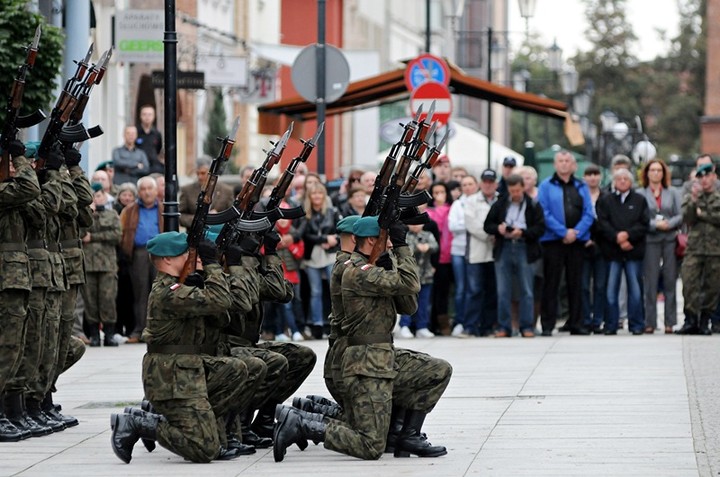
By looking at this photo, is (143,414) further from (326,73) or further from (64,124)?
(326,73)

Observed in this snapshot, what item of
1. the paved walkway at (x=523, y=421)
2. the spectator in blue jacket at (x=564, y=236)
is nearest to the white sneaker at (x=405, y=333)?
the spectator in blue jacket at (x=564, y=236)

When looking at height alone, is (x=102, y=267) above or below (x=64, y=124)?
below

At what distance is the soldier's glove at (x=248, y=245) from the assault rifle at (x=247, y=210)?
0.06 meters

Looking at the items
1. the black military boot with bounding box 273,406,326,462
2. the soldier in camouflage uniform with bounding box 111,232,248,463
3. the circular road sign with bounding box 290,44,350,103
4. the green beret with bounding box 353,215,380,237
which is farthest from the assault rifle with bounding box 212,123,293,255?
the circular road sign with bounding box 290,44,350,103

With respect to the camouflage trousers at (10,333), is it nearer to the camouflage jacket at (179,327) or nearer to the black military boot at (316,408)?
the camouflage jacket at (179,327)

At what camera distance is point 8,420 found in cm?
1200

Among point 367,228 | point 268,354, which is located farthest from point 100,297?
point 367,228

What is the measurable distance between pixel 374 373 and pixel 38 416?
2.75 metres

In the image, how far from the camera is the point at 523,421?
12477mm

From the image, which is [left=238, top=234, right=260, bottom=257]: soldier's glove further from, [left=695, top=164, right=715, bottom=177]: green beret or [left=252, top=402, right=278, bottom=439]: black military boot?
[left=695, top=164, right=715, bottom=177]: green beret

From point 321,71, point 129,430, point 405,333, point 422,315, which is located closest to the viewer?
point 129,430

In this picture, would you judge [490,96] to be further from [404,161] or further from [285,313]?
[404,161]

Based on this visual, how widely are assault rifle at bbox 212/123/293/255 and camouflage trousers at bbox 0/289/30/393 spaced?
142 centimetres

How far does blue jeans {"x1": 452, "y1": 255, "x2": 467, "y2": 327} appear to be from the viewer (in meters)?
20.6
